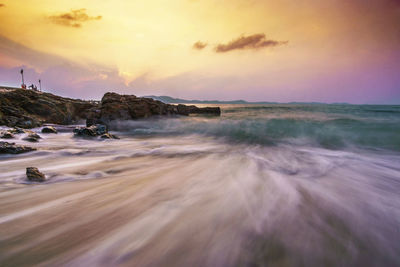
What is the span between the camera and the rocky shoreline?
8.30 metres

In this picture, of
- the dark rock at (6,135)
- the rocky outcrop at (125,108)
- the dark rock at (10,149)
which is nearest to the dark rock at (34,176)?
the dark rock at (10,149)

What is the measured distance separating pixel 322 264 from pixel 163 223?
1.58 metres

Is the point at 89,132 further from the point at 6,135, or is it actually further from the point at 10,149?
the point at 10,149

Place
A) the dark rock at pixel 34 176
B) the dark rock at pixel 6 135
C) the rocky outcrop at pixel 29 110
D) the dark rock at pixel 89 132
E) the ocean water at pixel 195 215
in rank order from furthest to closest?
the rocky outcrop at pixel 29 110 < the dark rock at pixel 89 132 < the dark rock at pixel 6 135 < the dark rock at pixel 34 176 < the ocean water at pixel 195 215

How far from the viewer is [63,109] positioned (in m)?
11.8

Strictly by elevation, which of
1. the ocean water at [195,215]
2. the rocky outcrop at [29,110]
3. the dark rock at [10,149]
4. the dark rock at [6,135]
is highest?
the rocky outcrop at [29,110]

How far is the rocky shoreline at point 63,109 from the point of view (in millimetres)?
8305

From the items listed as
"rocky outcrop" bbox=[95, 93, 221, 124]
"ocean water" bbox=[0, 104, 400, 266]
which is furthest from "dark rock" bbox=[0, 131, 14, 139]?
"rocky outcrop" bbox=[95, 93, 221, 124]

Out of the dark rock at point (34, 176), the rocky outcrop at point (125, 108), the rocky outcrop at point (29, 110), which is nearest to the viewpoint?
the dark rock at point (34, 176)

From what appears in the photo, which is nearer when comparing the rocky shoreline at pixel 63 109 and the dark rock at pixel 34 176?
the dark rock at pixel 34 176

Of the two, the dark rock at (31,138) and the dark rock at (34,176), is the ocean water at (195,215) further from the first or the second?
the dark rock at (31,138)

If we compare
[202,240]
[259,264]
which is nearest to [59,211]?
[202,240]

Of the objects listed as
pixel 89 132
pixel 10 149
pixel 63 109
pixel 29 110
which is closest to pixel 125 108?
pixel 63 109

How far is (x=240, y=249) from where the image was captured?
1.57 m
